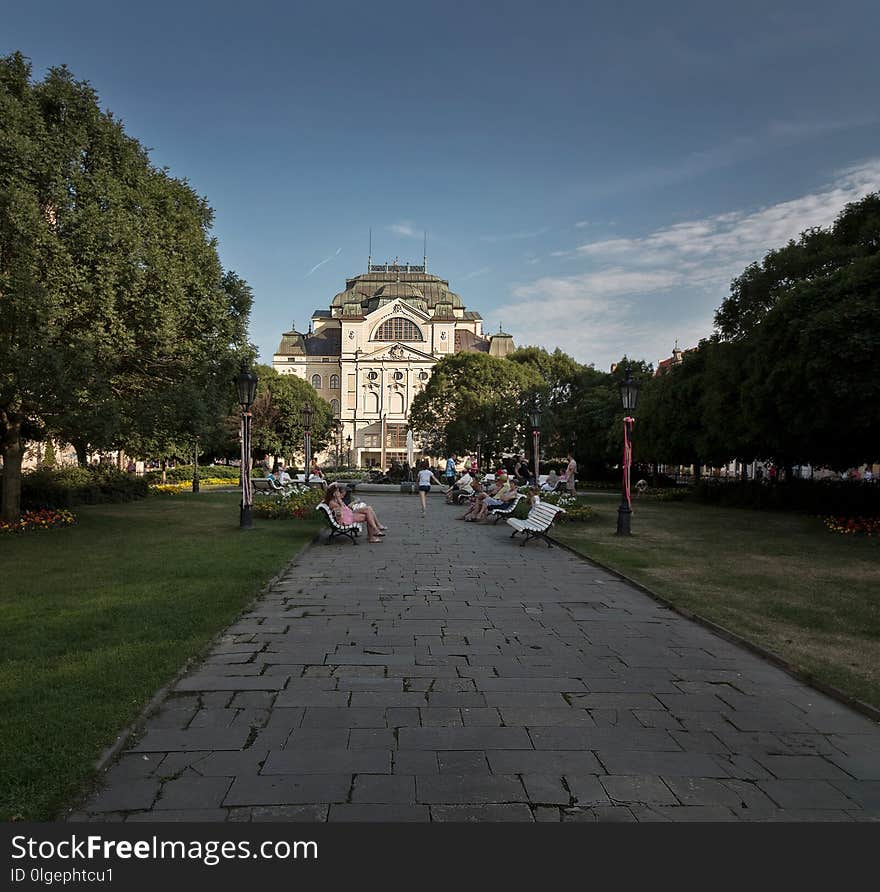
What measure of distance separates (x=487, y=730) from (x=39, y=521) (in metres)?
14.7

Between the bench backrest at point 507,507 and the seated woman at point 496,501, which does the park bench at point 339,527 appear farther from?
the seated woman at point 496,501

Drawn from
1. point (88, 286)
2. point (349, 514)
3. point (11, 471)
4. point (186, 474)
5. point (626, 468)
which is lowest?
point (186, 474)

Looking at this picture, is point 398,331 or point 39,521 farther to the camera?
point 398,331

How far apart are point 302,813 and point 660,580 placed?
7.29m

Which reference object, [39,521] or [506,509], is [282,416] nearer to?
[39,521]

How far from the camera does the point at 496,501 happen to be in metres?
17.5

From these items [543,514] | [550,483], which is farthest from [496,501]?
[550,483]

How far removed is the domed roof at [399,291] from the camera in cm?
8800

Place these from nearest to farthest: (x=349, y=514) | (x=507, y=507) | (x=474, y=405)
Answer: (x=349, y=514) < (x=507, y=507) < (x=474, y=405)

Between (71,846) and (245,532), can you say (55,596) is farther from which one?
(245,532)

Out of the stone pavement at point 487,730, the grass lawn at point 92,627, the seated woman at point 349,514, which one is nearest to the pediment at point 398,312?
the grass lawn at point 92,627

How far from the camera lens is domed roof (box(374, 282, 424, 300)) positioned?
88.0m

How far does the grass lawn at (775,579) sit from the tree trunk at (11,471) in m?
12.1

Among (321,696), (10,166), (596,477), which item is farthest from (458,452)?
(321,696)
